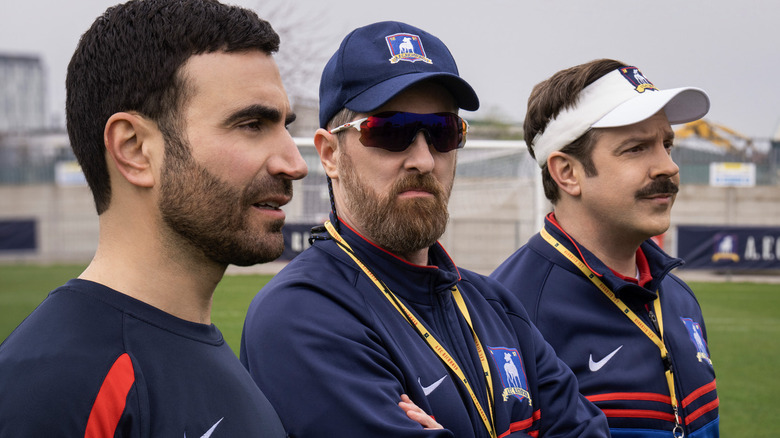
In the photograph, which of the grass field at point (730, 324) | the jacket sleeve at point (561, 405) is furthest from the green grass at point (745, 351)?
the jacket sleeve at point (561, 405)

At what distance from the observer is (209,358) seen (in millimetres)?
1607

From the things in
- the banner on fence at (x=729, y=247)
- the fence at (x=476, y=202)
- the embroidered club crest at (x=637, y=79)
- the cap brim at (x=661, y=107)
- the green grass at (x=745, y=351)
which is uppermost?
the embroidered club crest at (x=637, y=79)

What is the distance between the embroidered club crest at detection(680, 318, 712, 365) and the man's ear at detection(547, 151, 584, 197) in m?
0.64

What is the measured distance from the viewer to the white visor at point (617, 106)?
2801 millimetres

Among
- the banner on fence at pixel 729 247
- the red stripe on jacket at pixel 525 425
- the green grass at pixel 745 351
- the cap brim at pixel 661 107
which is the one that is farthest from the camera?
the banner on fence at pixel 729 247

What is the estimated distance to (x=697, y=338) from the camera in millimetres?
2900

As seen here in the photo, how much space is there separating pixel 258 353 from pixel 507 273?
124cm

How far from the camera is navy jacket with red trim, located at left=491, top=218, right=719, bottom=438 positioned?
2.61m

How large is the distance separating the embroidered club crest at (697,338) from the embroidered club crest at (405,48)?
1454 millimetres

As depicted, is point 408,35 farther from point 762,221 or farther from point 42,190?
point 762,221

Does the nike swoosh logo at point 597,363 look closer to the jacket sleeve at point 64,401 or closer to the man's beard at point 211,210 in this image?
the man's beard at point 211,210

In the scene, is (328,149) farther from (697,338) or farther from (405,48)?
(697,338)

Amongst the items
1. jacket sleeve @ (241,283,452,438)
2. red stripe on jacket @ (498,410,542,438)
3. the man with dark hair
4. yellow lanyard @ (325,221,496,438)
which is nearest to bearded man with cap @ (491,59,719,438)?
red stripe on jacket @ (498,410,542,438)

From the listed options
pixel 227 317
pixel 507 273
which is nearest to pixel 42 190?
pixel 227 317
